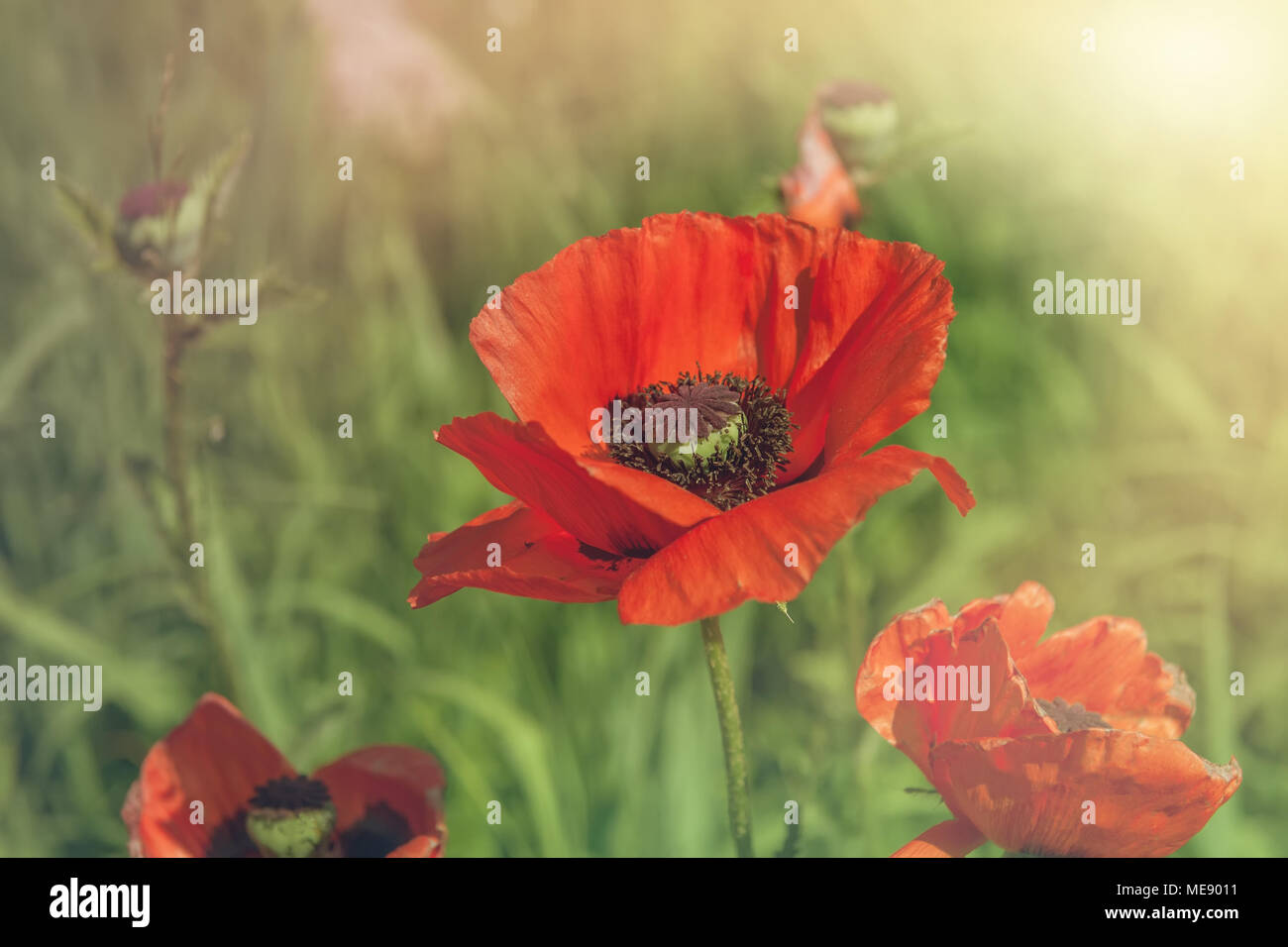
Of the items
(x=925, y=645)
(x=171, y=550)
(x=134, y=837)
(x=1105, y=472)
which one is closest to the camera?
(x=925, y=645)

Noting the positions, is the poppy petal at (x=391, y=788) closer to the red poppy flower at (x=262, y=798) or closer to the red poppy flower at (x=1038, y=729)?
the red poppy flower at (x=262, y=798)

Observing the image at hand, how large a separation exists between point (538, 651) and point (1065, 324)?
937 mm

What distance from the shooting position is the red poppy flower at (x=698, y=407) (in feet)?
1.69

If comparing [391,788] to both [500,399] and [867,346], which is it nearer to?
[867,346]

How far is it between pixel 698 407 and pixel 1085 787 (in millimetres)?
271

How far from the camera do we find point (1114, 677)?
2.02 feet

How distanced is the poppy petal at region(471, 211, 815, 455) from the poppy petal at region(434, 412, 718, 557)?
87mm

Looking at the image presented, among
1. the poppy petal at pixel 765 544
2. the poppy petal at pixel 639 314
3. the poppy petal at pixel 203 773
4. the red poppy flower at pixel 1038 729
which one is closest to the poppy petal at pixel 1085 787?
the red poppy flower at pixel 1038 729

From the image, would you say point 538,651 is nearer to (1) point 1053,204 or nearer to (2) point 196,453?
(2) point 196,453

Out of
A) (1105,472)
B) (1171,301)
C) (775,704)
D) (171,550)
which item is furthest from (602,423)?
(1171,301)

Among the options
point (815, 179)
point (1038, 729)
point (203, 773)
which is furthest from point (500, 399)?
point (1038, 729)

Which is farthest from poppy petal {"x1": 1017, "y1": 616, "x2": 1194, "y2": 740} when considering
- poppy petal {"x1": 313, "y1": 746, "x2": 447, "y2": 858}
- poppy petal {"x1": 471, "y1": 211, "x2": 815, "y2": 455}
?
poppy petal {"x1": 313, "y1": 746, "x2": 447, "y2": 858}

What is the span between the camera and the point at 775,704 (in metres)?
1.50

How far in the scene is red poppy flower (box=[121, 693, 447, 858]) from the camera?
27.9 inches
